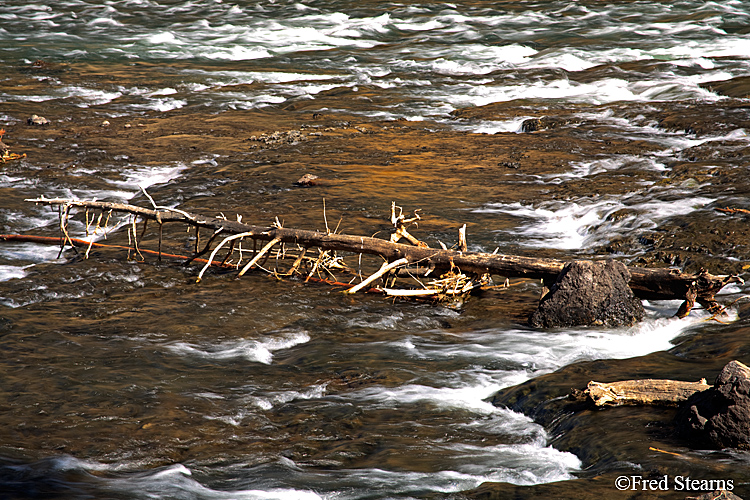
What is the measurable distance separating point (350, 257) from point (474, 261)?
209cm

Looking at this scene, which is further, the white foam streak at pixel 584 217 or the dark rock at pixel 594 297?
the white foam streak at pixel 584 217

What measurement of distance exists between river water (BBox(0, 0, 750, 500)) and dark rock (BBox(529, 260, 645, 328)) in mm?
134

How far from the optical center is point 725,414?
364 centimetres

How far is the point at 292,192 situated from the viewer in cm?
1010

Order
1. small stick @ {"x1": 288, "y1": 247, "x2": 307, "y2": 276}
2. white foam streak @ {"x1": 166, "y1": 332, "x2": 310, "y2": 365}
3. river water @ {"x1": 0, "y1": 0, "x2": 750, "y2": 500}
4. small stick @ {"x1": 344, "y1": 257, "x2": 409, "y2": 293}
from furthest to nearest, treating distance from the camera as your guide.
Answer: small stick @ {"x1": 288, "y1": 247, "x2": 307, "y2": 276} → small stick @ {"x1": 344, "y1": 257, "x2": 409, "y2": 293} → white foam streak @ {"x1": 166, "y1": 332, "x2": 310, "y2": 365} → river water @ {"x1": 0, "y1": 0, "x2": 750, "y2": 500}

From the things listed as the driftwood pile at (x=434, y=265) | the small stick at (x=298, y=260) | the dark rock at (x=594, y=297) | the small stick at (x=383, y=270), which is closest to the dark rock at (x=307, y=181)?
the driftwood pile at (x=434, y=265)

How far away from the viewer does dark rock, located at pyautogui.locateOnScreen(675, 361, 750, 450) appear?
11.8 feet

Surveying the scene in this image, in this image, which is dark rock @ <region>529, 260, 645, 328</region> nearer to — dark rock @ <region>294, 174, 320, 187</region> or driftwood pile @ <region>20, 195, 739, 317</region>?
driftwood pile @ <region>20, 195, 739, 317</region>

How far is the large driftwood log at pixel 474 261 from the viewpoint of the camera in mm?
5695

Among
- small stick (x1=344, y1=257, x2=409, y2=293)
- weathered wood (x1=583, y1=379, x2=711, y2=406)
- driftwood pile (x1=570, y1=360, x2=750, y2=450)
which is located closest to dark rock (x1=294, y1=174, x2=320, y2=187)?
small stick (x1=344, y1=257, x2=409, y2=293)

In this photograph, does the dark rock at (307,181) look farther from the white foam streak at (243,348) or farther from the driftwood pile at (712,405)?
the driftwood pile at (712,405)

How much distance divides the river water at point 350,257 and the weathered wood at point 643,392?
414mm

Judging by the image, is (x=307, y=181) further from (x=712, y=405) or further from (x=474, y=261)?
(x=712, y=405)

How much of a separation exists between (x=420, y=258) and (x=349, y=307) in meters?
0.83
